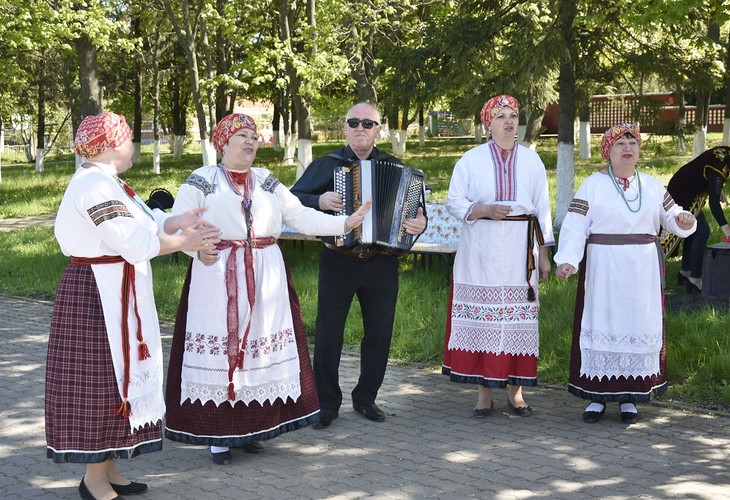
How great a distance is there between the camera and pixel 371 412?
256 inches

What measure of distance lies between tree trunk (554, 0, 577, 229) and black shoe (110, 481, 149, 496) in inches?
404

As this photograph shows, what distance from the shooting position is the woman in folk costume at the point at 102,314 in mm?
4719

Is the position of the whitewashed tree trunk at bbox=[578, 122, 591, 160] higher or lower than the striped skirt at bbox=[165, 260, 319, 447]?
higher

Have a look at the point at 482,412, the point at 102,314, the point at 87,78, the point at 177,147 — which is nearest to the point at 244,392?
the point at 102,314

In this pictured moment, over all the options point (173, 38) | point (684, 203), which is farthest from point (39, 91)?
point (684, 203)

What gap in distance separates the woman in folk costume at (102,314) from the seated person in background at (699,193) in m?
6.89

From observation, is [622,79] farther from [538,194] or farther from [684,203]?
[538,194]

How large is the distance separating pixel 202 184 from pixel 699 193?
266 inches

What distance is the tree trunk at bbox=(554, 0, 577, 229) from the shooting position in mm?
14492

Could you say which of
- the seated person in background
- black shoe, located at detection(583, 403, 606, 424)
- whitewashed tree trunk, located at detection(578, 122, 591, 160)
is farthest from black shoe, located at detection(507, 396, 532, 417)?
whitewashed tree trunk, located at detection(578, 122, 591, 160)

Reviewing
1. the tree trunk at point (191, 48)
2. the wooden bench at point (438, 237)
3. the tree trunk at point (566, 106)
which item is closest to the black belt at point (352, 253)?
the wooden bench at point (438, 237)

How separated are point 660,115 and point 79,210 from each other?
12.7m

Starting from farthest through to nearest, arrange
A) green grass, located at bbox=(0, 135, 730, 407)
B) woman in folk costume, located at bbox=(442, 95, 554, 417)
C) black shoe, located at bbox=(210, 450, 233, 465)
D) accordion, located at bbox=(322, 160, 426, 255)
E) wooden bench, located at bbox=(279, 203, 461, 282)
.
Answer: wooden bench, located at bbox=(279, 203, 461, 282) → green grass, located at bbox=(0, 135, 730, 407) → woman in folk costume, located at bbox=(442, 95, 554, 417) → accordion, located at bbox=(322, 160, 426, 255) → black shoe, located at bbox=(210, 450, 233, 465)

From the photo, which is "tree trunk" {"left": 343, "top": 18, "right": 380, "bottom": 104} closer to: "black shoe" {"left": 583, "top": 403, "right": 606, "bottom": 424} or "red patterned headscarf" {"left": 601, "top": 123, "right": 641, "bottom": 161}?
"red patterned headscarf" {"left": 601, "top": 123, "right": 641, "bottom": 161}
